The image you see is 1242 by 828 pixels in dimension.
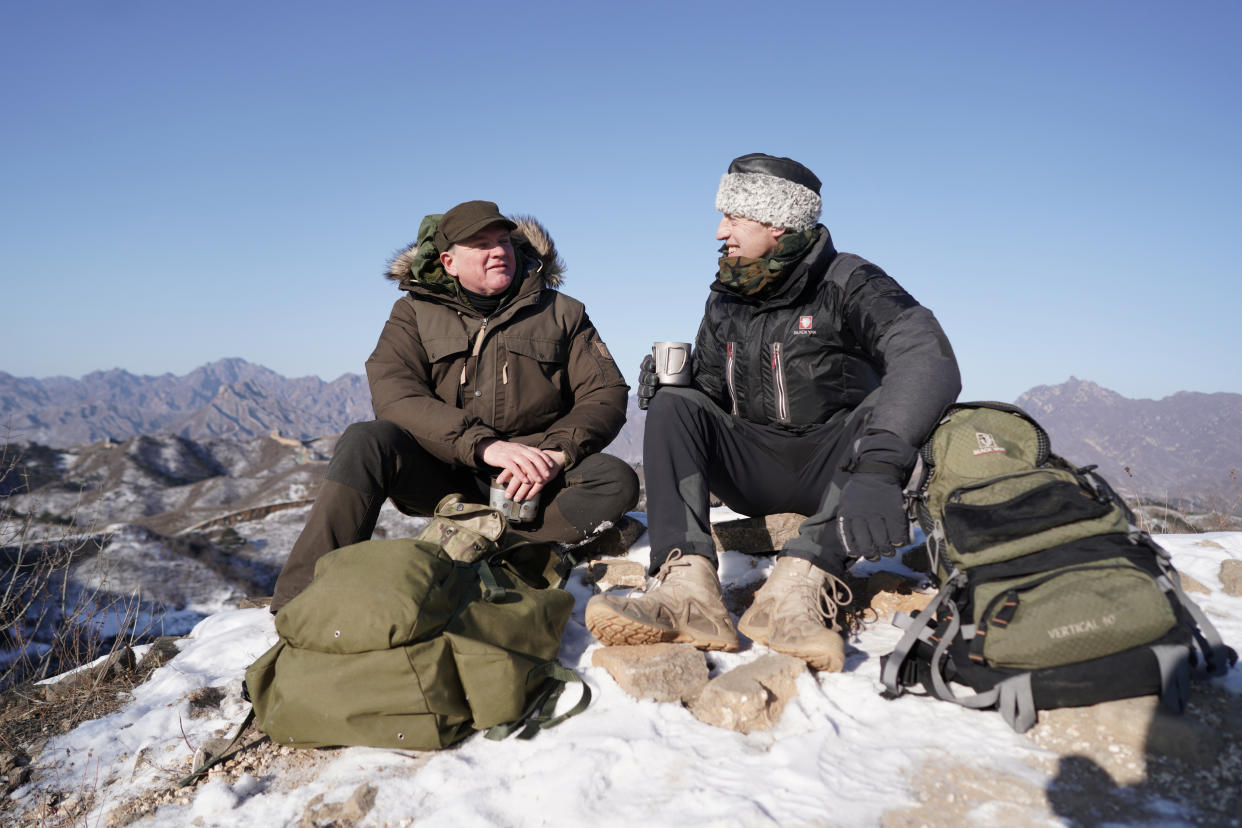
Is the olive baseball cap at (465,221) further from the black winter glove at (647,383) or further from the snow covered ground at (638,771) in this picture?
the snow covered ground at (638,771)

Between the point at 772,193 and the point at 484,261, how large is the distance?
1.85 meters

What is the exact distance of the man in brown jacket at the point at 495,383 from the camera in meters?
4.32

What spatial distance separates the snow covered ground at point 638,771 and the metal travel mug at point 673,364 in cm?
169

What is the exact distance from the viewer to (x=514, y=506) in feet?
14.1

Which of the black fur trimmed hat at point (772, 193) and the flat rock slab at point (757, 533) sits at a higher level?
the black fur trimmed hat at point (772, 193)

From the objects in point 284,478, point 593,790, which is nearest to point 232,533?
point 284,478

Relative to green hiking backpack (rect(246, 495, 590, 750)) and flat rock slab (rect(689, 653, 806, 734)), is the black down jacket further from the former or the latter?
green hiking backpack (rect(246, 495, 590, 750))

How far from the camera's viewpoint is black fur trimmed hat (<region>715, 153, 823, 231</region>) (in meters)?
4.06

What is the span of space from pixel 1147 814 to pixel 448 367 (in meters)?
4.04

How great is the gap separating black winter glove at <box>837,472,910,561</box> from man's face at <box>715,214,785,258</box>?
1.61 meters

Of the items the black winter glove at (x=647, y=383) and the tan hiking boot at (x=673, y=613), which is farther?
the black winter glove at (x=647, y=383)

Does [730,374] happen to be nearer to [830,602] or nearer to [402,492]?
[830,602]

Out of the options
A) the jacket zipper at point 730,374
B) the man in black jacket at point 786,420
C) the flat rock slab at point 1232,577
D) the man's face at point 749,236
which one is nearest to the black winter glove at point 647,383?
the man in black jacket at point 786,420

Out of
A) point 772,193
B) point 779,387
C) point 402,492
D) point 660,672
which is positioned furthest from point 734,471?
point 402,492
